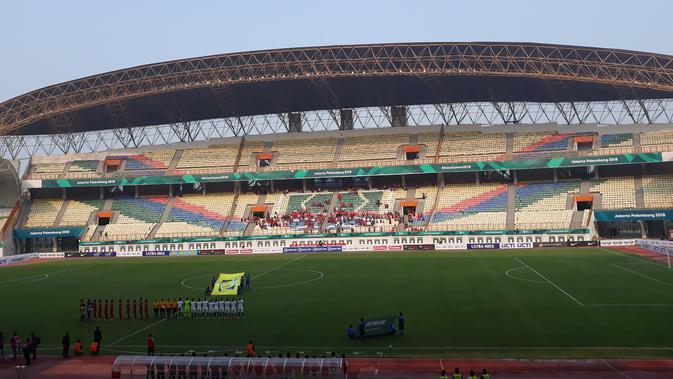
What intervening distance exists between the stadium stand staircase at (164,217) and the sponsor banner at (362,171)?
3.06 metres

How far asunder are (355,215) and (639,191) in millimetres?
30496

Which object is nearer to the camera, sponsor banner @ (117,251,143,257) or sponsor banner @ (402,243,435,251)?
sponsor banner @ (402,243,435,251)

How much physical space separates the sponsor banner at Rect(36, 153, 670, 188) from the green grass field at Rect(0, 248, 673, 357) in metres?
16.5

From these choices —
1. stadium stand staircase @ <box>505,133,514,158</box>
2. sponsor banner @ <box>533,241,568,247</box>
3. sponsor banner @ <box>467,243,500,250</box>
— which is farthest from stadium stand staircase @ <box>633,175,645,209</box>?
sponsor banner @ <box>467,243,500,250</box>

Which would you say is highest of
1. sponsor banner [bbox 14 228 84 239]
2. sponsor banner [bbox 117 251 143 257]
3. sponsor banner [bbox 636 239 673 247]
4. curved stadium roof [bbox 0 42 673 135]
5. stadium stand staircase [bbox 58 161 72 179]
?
curved stadium roof [bbox 0 42 673 135]

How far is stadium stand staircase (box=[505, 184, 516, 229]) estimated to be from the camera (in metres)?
53.1

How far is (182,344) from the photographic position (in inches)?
755

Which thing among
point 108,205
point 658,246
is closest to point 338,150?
point 108,205

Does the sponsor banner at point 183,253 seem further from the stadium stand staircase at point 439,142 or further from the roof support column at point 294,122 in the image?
the stadium stand staircase at point 439,142

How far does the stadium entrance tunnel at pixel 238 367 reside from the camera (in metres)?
13.7

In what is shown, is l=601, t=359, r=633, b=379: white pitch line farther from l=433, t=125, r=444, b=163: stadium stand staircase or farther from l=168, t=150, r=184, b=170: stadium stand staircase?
l=168, t=150, r=184, b=170: stadium stand staircase

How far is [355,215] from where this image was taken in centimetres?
5981

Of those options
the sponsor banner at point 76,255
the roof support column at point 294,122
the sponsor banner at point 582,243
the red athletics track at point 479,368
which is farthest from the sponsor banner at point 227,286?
the roof support column at point 294,122

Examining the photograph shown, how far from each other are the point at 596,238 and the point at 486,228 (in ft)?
34.5
